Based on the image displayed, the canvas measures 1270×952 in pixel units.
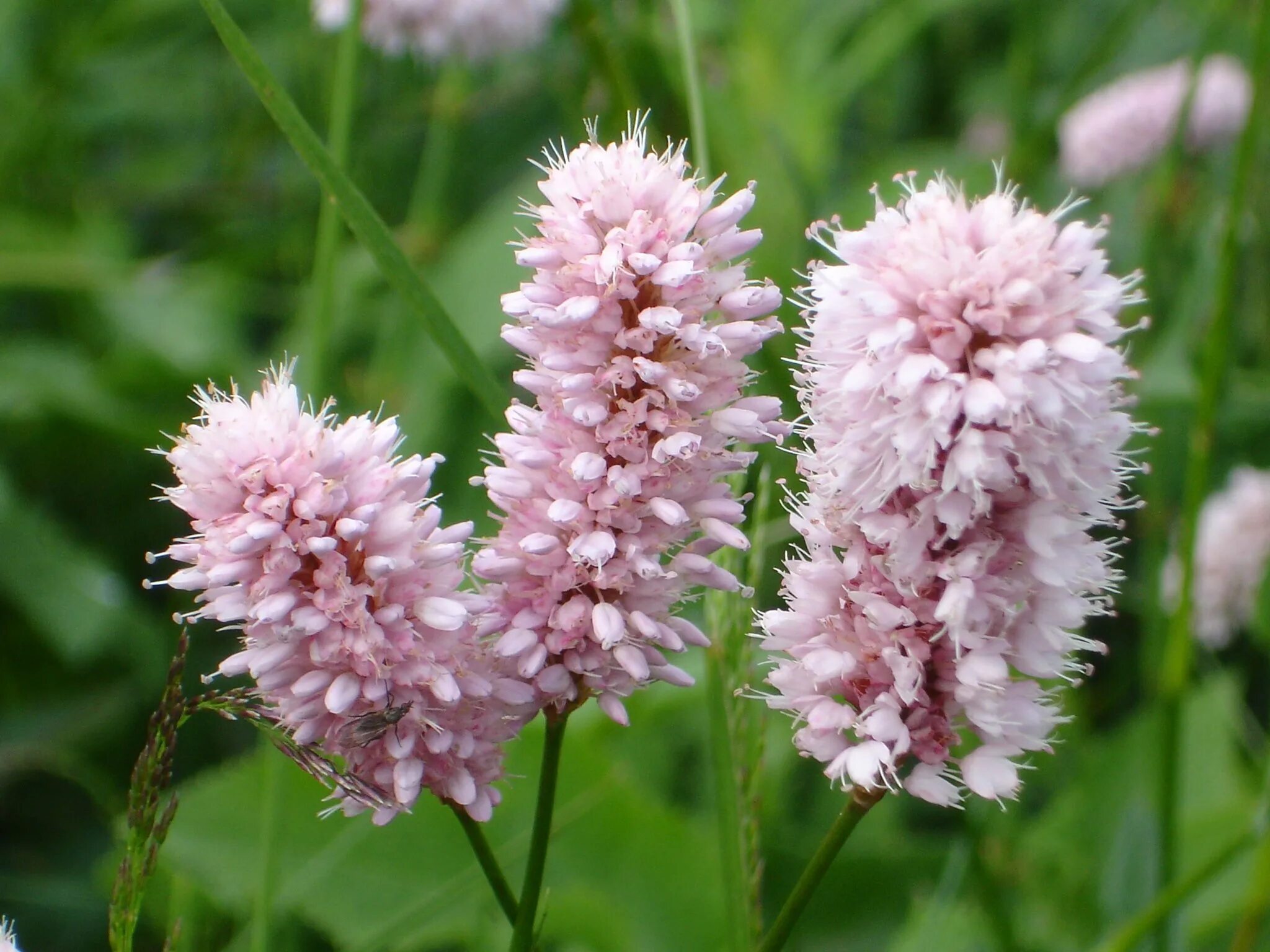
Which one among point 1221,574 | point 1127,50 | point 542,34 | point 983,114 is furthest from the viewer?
point 1127,50

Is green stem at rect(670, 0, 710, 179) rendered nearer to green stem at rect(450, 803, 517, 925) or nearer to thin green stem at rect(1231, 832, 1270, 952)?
green stem at rect(450, 803, 517, 925)

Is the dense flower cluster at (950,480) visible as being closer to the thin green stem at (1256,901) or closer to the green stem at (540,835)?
the green stem at (540,835)

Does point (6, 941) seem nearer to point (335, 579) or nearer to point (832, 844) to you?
point (335, 579)

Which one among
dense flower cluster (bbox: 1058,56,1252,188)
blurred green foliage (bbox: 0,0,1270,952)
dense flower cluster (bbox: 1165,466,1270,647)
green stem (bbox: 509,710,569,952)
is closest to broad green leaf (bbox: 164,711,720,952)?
blurred green foliage (bbox: 0,0,1270,952)

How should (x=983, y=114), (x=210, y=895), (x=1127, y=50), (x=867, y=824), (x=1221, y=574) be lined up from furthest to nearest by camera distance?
1. (x=1127, y=50)
2. (x=983, y=114)
3. (x=1221, y=574)
4. (x=867, y=824)
5. (x=210, y=895)

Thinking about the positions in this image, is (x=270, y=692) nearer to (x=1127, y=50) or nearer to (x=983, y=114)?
(x=983, y=114)

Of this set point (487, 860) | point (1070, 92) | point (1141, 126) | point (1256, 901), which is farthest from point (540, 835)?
point (1141, 126)

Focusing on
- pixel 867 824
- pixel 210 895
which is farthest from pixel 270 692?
pixel 867 824
